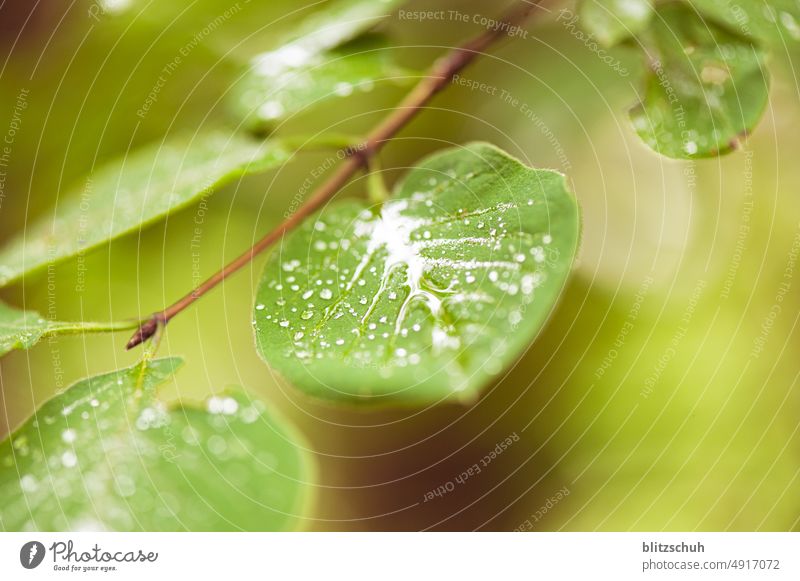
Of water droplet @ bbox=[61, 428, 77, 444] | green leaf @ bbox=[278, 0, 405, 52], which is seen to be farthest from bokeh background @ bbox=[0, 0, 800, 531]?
water droplet @ bbox=[61, 428, 77, 444]

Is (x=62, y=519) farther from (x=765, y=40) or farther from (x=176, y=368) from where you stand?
(x=765, y=40)

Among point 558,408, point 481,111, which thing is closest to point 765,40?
point 481,111

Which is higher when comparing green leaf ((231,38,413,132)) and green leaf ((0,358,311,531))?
green leaf ((231,38,413,132))

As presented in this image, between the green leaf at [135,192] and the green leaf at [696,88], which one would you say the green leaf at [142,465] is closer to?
the green leaf at [135,192]

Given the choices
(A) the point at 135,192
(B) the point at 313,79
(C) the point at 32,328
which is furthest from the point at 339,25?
(C) the point at 32,328

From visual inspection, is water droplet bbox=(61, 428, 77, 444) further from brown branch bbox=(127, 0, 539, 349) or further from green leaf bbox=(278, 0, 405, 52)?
green leaf bbox=(278, 0, 405, 52)

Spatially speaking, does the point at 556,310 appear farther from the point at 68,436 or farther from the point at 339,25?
the point at 68,436

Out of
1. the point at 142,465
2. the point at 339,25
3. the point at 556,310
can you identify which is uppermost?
the point at 339,25
